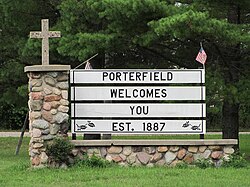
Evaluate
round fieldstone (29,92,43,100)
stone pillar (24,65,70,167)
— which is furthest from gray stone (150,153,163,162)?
round fieldstone (29,92,43,100)

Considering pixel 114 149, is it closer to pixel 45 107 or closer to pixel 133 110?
pixel 133 110

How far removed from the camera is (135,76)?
12.9m

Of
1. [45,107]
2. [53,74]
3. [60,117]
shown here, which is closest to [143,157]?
[60,117]

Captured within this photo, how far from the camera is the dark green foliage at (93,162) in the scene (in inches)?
484

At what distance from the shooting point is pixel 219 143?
41.3ft

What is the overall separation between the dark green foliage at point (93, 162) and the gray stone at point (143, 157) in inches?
23.2

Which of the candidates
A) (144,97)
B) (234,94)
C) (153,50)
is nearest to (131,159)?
(144,97)

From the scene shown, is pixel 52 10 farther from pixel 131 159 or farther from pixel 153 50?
pixel 131 159

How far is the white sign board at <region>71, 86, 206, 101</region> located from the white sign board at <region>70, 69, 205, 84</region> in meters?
0.14

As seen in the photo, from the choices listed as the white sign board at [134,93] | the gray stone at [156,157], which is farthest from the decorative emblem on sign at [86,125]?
the gray stone at [156,157]

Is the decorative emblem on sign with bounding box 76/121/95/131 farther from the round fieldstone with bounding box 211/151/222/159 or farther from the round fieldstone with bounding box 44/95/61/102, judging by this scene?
the round fieldstone with bounding box 211/151/222/159

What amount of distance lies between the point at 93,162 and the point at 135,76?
1971mm

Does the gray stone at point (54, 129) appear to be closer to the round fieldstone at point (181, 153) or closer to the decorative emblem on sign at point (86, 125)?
the decorative emblem on sign at point (86, 125)

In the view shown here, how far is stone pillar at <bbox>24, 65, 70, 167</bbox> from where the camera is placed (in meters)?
12.2
